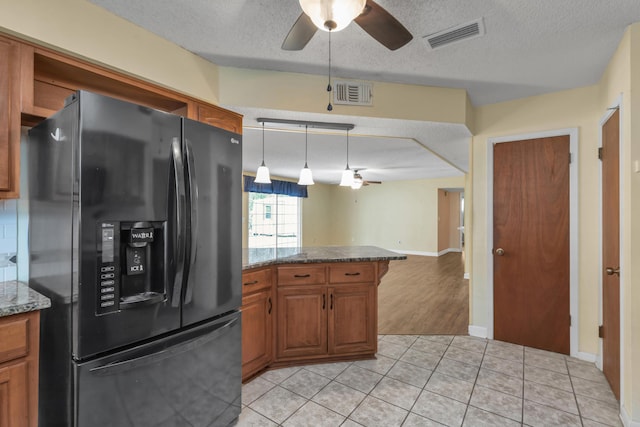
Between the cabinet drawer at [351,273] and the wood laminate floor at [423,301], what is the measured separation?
100 centimetres

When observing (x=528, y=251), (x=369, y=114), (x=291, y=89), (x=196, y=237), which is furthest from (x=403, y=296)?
(x=196, y=237)

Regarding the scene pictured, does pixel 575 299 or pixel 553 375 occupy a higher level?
pixel 575 299

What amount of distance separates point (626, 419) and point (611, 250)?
1069 millimetres

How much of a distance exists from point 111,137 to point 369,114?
6.42 ft

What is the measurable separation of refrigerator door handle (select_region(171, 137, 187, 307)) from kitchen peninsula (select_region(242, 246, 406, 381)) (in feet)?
2.77

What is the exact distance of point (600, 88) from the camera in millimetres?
2602

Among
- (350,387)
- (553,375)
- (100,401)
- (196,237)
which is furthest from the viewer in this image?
(553,375)

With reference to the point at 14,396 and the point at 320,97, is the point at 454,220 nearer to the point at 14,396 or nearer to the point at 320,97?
the point at 320,97

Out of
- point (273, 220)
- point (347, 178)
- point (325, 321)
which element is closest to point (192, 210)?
point (325, 321)

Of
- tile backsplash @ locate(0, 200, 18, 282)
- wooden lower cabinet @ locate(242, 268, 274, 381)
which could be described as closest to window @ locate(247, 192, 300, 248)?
wooden lower cabinet @ locate(242, 268, 274, 381)

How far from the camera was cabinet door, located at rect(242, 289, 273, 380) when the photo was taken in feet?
7.31

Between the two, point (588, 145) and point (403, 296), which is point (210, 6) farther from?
point (403, 296)

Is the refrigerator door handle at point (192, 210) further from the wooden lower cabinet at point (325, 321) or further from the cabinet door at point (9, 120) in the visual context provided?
the wooden lower cabinet at point (325, 321)

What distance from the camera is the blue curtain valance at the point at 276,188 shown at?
7266 millimetres
